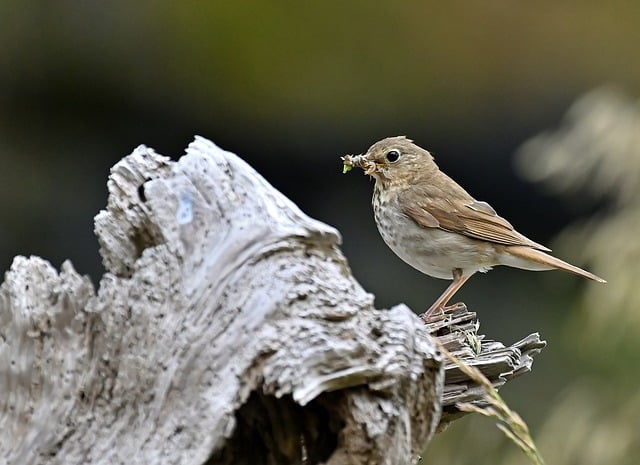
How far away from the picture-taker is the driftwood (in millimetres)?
2066

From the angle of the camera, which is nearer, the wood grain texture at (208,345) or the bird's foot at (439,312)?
the wood grain texture at (208,345)

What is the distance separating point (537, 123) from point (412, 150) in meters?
2.96

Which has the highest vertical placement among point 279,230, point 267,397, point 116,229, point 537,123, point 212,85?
point 212,85

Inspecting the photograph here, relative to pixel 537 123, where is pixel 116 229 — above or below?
below

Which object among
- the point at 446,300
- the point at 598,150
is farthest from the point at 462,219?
the point at 598,150

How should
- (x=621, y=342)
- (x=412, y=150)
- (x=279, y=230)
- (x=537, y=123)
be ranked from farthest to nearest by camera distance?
1. (x=537, y=123)
2. (x=621, y=342)
3. (x=412, y=150)
4. (x=279, y=230)

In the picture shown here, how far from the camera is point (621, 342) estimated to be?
453 cm

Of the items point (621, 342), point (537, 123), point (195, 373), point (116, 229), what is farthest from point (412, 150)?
point (537, 123)

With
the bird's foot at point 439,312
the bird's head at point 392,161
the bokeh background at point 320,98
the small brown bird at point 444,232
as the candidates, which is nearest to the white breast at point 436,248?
the small brown bird at point 444,232

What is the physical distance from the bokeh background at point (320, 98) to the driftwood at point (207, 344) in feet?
13.6

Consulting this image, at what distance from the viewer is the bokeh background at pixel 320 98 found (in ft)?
22.1

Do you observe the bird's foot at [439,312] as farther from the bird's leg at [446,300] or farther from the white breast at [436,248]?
the white breast at [436,248]

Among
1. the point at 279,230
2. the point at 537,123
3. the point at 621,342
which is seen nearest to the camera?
the point at 279,230

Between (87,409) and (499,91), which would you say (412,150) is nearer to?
(87,409)
